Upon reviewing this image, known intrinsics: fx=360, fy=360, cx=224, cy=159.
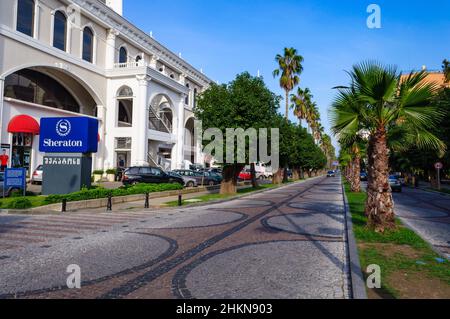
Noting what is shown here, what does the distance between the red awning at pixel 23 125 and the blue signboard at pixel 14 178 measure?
34.4ft

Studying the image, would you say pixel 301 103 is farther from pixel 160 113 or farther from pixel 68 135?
pixel 68 135

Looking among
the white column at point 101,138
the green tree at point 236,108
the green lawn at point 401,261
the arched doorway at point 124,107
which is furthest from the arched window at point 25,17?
the green lawn at point 401,261

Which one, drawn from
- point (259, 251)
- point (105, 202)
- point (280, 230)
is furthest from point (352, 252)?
point (105, 202)

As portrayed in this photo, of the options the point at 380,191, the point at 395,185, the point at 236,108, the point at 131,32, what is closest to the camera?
the point at 380,191

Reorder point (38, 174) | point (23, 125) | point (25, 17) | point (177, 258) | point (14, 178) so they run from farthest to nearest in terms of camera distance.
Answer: point (25, 17) → point (23, 125) → point (38, 174) → point (14, 178) → point (177, 258)

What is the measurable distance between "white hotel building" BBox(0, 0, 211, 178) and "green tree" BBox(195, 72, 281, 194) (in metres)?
13.5

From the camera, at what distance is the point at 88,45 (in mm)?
35875

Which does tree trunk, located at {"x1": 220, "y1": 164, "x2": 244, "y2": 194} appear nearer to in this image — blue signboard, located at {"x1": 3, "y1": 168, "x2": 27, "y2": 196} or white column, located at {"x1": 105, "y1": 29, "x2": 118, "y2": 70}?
blue signboard, located at {"x1": 3, "y1": 168, "x2": 27, "y2": 196}

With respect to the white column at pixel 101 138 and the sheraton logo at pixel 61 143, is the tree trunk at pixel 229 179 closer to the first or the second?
the sheraton logo at pixel 61 143

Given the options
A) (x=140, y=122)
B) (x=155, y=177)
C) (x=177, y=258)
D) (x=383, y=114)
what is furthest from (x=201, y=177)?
(x=177, y=258)

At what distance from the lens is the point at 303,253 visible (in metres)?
7.23

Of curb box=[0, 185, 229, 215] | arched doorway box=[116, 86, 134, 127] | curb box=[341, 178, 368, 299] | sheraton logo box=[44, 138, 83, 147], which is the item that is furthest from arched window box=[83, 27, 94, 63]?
curb box=[341, 178, 368, 299]

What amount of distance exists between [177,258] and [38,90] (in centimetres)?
2998

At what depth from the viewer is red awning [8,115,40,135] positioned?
83.0ft
